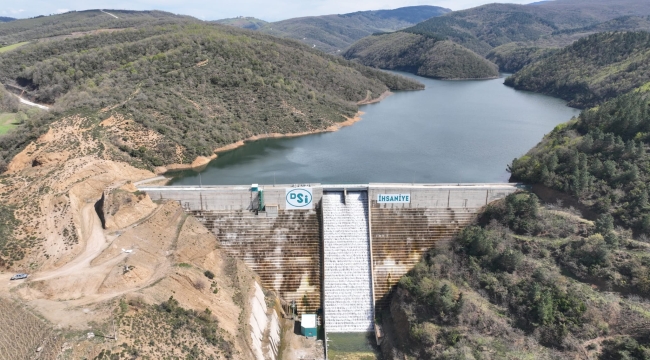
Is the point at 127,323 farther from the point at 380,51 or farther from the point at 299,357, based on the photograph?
the point at 380,51

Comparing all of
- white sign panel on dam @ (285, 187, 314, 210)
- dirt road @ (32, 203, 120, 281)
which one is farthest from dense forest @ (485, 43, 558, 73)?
dirt road @ (32, 203, 120, 281)

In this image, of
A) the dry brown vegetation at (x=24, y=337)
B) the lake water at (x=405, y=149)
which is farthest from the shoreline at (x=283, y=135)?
the dry brown vegetation at (x=24, y=337)

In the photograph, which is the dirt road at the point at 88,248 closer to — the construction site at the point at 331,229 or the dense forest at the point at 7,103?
the construction site at the point at 331,229

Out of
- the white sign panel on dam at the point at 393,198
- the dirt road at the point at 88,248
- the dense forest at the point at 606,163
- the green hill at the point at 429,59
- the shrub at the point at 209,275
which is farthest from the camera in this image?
the green hill at the point at 429,59

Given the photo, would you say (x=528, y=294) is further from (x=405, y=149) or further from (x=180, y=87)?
(x=180, y=87)

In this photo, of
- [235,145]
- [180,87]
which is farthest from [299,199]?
[180,87]
